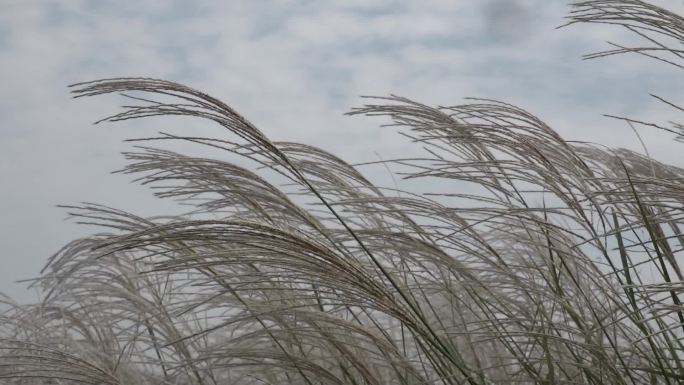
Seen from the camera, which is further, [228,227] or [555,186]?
[555,186]

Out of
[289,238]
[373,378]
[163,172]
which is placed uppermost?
[163,172]

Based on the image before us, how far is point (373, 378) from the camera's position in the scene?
1919 millimetres

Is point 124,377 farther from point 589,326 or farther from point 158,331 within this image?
point 589,326

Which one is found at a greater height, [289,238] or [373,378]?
[289,238]

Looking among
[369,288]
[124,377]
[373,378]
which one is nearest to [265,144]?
[369,288]

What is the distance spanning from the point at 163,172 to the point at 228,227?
48 cm

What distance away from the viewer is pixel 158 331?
2852 mm

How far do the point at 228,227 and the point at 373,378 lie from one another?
64 centimetres

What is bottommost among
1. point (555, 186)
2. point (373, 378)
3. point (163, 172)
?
point (373, 378)

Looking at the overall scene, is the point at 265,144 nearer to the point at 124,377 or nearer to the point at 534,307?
the point at 534,307

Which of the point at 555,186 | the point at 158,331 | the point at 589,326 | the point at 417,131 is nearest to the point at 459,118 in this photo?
the point at 417,131

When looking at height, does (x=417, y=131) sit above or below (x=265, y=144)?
above

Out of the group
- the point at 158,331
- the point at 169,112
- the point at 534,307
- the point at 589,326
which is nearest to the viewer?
the point at 169,112

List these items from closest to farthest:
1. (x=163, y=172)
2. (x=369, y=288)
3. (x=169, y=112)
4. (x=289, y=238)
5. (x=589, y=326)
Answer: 1. (x=289, y=238)
2. (x=369, y=288)
3. (x=169, y=112)
4. (x=163, y=172)
5. (x=589, y=326)
